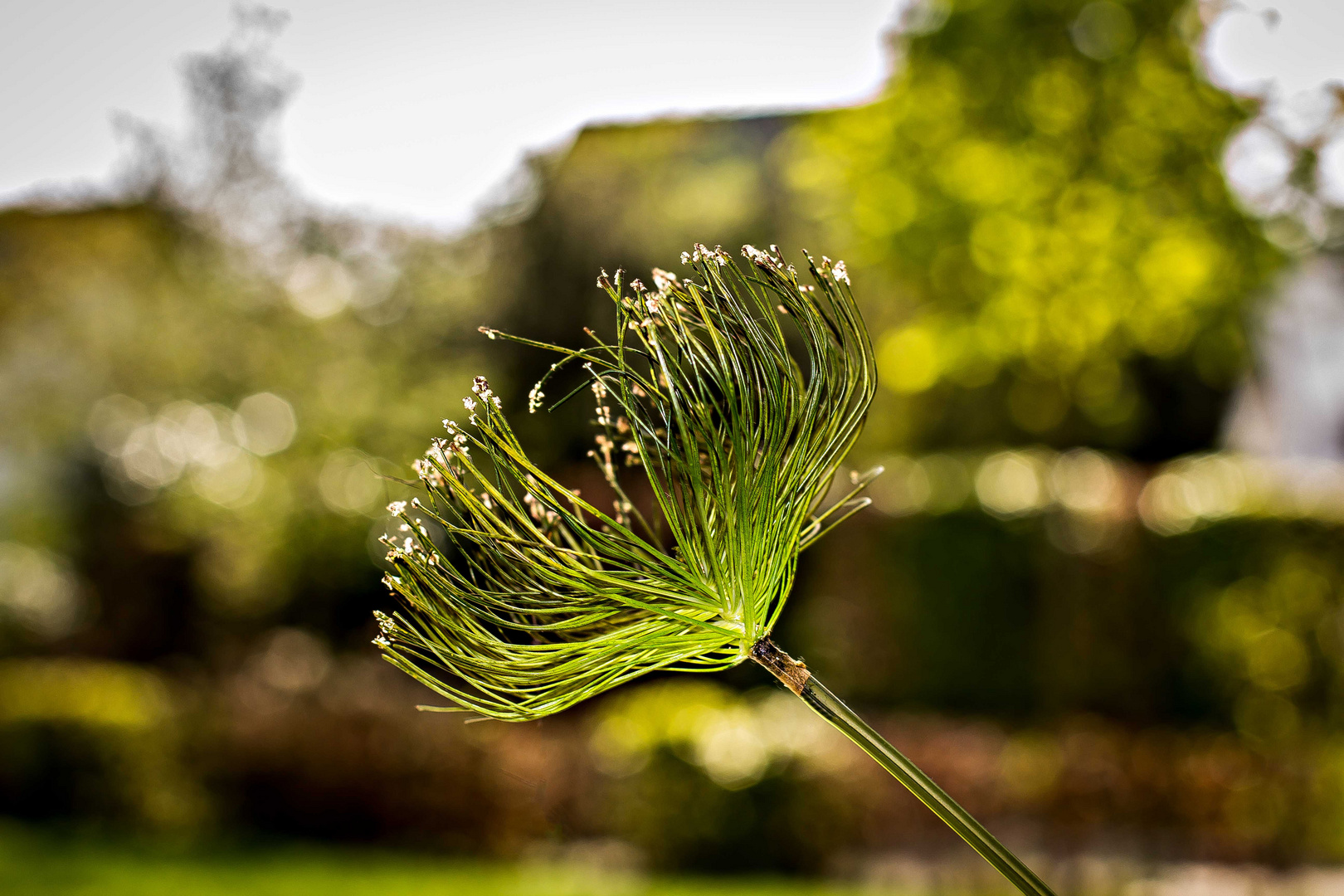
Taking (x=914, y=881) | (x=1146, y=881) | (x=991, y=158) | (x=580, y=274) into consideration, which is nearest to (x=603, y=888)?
(x=914, y=881)

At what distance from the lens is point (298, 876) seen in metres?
6.27

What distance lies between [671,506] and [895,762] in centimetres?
39

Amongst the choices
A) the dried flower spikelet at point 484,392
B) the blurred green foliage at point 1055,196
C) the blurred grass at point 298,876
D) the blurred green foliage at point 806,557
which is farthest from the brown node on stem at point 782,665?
the blurred green foliage at point 1055,196

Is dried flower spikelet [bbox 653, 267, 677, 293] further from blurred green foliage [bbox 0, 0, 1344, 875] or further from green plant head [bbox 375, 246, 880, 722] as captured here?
blurred green foliage [bbox 0, 0, 1344, 875]

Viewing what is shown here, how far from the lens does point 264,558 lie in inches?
352

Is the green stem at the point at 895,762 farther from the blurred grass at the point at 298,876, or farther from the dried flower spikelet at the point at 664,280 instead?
the blurred grass at the point at 298,876

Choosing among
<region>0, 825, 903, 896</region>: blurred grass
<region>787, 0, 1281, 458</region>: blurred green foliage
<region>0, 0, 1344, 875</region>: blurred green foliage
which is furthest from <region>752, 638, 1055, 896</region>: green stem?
<region>787, 0, 1281, 458</region>: blurred green foliage

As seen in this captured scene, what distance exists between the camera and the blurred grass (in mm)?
5961

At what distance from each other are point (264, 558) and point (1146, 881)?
23.5ft

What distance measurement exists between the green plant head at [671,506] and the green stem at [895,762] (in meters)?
0.06

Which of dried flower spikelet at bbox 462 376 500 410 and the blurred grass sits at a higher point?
dried flower spikelet at bbox 462 376 500 410

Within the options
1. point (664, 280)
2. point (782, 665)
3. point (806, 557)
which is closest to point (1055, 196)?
point (806, 557)

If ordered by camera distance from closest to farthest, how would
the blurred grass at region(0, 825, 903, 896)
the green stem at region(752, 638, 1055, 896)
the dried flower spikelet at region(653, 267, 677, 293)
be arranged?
the green stem at region(752, 638, 1055, 896) → the dried flower spikelet at region(653, 267, 677, 293) → the blurred grass at region(0, 825, 903, 896)

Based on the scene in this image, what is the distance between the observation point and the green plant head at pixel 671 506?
1.17 metres
